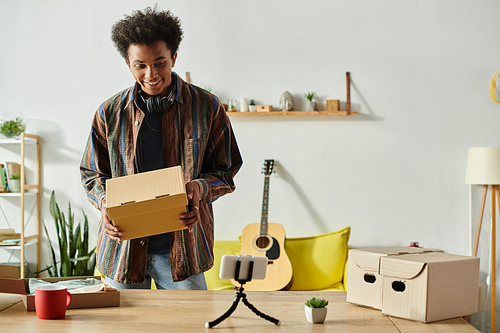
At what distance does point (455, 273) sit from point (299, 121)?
7.84 feet

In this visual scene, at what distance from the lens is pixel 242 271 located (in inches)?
41.2

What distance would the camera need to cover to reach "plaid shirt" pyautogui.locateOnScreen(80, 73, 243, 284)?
1479mm

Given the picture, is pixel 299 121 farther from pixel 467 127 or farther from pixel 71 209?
pixel 71 209

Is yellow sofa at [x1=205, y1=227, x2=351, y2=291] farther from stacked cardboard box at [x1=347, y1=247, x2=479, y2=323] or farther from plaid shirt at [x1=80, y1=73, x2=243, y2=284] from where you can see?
stacked cardboard box at [x1=347, y1=247, x2=479, y2=323]

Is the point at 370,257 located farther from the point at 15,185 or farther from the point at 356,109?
the point at 15,185

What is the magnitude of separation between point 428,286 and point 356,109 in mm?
2470

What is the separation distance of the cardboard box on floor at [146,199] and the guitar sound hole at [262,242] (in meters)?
1.91

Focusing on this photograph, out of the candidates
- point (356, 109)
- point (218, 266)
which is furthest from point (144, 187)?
point (356, 109)

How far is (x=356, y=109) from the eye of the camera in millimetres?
3363

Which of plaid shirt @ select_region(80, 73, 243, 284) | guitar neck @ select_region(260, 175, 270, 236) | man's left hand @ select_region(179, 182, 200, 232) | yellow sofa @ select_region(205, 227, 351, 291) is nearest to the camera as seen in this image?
man's left hand @ select_region(179, 182, 200, 232)

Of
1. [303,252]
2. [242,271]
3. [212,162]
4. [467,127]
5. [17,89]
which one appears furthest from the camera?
[17,89]

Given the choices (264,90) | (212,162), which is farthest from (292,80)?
(212,162)

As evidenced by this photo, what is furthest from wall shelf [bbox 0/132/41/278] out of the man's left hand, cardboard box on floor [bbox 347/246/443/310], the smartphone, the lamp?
the lamp

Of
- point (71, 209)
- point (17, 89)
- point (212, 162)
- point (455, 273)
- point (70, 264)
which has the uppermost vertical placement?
point (17, 89)
